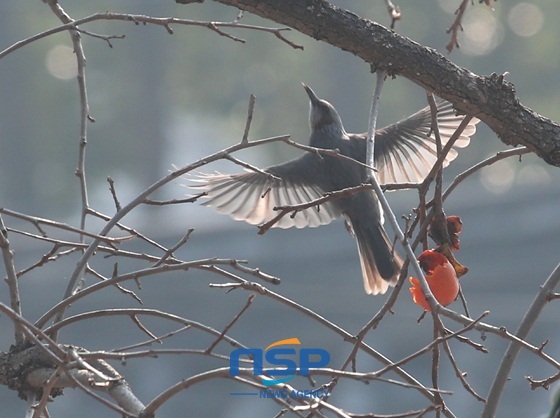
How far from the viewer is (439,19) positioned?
50.8 ft

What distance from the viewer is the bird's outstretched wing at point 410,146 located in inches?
145

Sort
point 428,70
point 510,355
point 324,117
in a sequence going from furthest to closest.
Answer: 1. point 324,117
2. point 428,70
3. point 510,355

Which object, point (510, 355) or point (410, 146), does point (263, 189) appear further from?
point (510, 355)

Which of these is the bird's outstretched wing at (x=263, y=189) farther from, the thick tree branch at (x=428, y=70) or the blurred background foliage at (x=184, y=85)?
the blurred background foliage at (x=184, y=85)

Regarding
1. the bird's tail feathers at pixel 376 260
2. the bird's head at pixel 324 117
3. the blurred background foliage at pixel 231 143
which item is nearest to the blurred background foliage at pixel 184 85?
the blurred background foliage at pixel 231 143

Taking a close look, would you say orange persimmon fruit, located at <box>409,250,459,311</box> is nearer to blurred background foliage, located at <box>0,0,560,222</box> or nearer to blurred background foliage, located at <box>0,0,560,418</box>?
blurred background foliage, located at <box>0,0,560,418</box>

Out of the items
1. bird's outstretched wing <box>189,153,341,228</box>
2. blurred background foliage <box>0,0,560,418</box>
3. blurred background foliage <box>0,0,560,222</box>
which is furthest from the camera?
blurred background foliage <box>0,0,560,222</box>

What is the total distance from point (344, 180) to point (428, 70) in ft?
4.77

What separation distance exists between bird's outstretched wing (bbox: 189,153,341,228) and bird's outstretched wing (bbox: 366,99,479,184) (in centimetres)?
21

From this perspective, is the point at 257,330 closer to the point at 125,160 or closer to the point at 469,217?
the point at 469,217

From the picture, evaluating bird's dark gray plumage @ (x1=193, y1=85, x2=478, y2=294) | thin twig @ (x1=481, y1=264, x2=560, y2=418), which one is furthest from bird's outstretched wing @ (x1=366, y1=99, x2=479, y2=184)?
thin twig @ (x1=481, y1=264, x2=560, y2=418)

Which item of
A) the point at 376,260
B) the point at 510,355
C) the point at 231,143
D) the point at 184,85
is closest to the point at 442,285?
the point at 510,355

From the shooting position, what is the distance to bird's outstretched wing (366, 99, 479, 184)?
3.70 m

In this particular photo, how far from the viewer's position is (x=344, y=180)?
3.56 metres
